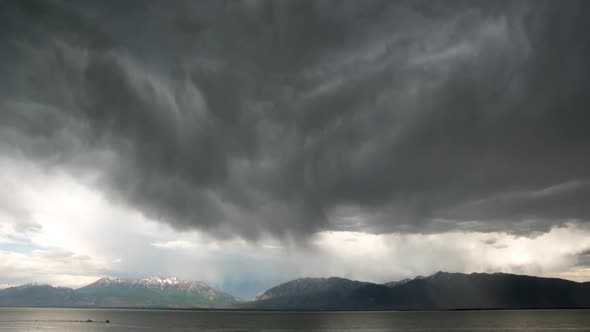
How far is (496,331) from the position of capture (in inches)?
6609

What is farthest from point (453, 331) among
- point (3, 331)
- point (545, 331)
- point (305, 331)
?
point (3, 331)

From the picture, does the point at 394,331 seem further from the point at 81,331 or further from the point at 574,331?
the point at 81,331

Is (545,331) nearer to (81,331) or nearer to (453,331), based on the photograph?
(453,331)

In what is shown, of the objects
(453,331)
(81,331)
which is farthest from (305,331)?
(81,331)

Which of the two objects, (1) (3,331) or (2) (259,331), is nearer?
(1) (3,331)

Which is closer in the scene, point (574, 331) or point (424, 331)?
point (574, 331)

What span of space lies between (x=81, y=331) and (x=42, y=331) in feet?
46.5

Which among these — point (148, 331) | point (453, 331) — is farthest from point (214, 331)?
point (453, 331)

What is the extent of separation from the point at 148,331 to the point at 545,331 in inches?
6502

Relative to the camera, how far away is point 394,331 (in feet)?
583

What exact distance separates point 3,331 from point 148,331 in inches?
2160

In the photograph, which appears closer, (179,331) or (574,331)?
(574,331)

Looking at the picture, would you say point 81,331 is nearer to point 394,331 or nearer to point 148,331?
point 148,331

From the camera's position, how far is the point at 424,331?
173250mm
